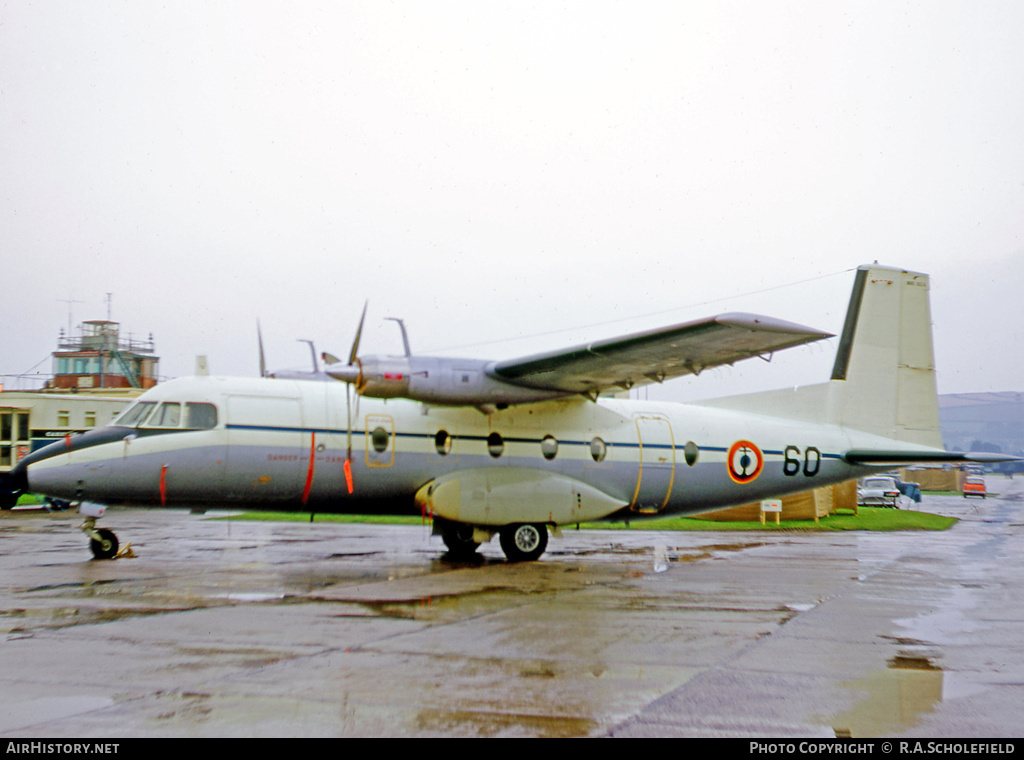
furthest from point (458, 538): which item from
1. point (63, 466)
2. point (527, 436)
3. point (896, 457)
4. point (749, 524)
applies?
point (749, 524)

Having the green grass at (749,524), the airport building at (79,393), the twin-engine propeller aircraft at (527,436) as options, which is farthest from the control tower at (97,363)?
the twin-engine propeller aircraft at (527,436)

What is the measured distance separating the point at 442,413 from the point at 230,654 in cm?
797

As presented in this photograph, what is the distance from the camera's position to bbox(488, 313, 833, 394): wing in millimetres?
11836

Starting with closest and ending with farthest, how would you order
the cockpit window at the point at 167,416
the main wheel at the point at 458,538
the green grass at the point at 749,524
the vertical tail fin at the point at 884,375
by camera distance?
the cockpit window at the point at 167,416
the main wheel at the point at 458,538
the vertical tail fin at the point at 884,375
the green grass at the point at 749,524

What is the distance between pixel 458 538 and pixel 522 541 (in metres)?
1.64

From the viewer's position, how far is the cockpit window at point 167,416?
13492 millimetres

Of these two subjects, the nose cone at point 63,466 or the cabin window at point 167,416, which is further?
the cabin window at point 167,416

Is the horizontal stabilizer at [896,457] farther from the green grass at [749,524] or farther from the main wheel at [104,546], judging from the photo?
the main wheel at [104,546]

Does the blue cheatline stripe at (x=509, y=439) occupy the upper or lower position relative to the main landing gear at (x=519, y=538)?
upper

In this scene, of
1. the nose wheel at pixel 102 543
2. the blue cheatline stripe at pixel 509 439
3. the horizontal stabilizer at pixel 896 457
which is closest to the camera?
the blue cheatline stripe at pixel 509 439

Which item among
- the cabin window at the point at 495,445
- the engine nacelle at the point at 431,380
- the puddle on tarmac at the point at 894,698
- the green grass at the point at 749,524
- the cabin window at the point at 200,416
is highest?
the engine nacelle at the point at 431,380

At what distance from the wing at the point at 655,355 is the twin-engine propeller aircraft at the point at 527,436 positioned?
0.04 metres

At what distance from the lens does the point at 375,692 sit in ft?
20.0

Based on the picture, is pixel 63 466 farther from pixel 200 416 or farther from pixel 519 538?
pixel 519 538
